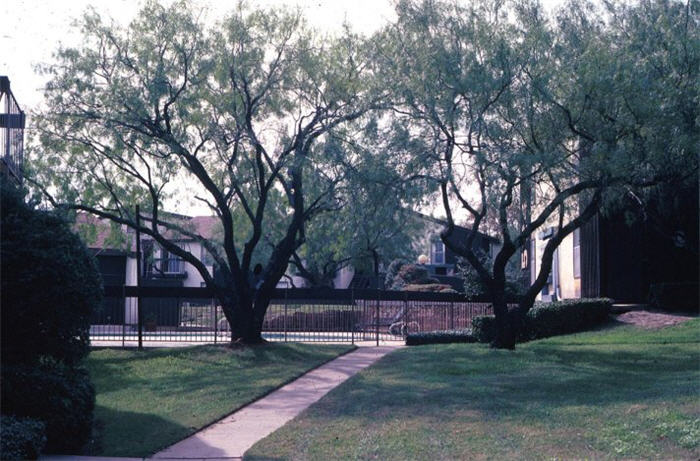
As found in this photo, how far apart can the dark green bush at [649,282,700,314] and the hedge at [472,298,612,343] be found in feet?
5.11

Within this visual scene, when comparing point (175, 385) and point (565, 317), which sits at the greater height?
point (565, 317)

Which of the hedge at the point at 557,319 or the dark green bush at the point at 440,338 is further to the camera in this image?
the dark green bush at the point at 440,338

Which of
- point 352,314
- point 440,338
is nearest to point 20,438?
point 440,338

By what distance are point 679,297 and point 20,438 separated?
69.2 feet

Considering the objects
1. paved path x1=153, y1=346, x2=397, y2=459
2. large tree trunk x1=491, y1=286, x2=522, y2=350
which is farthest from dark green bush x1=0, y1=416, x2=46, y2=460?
large tree trunk x1=491, y1=286, x2=522, y2=350

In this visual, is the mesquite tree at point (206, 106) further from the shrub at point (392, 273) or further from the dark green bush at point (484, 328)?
the shrub at point (392, 273)

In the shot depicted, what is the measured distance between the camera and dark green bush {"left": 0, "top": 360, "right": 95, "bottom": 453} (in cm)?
1038

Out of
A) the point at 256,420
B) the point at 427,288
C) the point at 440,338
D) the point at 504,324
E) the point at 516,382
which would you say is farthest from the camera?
the point at 427,288

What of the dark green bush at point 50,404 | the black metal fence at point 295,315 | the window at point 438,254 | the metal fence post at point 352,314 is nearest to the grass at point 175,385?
the dark green bush at point 50,404

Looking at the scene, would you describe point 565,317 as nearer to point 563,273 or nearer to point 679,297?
point 679,297

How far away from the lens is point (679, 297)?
1003 inches

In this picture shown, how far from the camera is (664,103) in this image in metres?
16.6

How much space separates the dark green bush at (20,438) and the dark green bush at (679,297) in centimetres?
2056

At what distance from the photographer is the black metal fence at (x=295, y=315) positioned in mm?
26188
